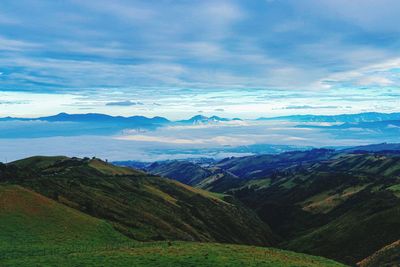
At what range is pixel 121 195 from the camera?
136125 millimetres

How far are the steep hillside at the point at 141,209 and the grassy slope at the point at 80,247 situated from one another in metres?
10.1

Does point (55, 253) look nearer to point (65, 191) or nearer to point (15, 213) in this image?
point (15, 213)

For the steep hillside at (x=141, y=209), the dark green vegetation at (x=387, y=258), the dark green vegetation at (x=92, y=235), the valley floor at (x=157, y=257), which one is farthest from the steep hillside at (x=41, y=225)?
the dark green vegetation at (x=387, y=258)

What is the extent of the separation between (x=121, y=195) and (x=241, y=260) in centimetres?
9094

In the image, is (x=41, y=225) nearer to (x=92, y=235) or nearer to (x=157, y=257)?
(x=92, y=235)

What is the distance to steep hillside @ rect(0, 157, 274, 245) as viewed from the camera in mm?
94469

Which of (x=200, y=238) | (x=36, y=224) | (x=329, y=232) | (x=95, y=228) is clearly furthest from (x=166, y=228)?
(x=329, y=232)

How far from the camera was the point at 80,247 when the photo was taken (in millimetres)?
58438

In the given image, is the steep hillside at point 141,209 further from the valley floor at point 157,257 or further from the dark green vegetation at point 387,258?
the dark green vegetation at point 387,258

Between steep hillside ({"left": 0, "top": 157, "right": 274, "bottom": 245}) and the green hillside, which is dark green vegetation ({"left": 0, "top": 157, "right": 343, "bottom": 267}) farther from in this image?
steep hillside ({"left": 0, "top": 157, "right": 274, "bottom": 245})

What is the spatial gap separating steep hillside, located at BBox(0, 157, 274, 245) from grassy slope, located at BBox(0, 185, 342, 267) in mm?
10066

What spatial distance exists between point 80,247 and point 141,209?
64544 millimetres

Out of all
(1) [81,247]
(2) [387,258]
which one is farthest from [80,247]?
(2) [387,258]

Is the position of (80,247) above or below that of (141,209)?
above
